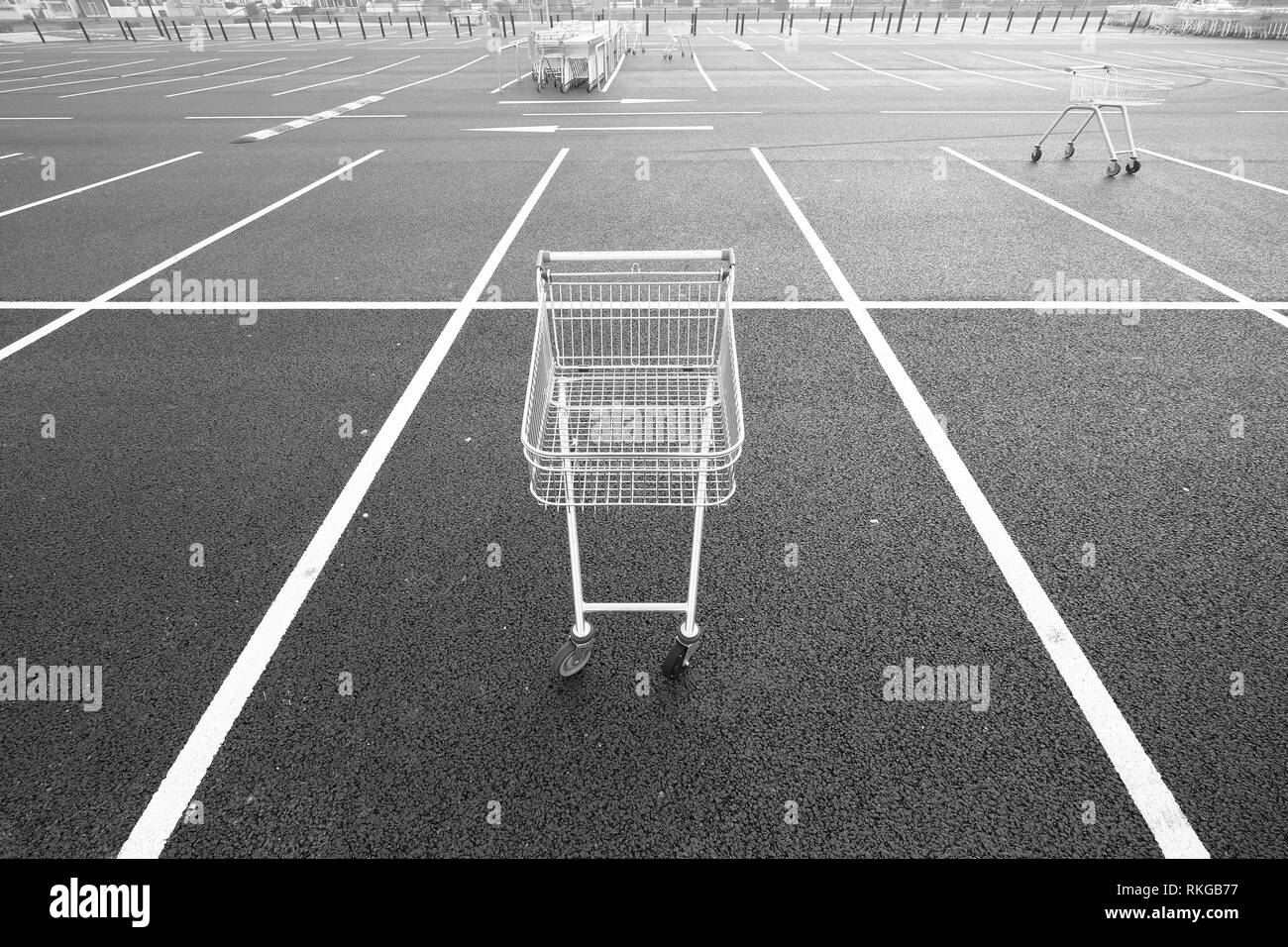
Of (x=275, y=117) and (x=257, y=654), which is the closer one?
(x=257, y=654)

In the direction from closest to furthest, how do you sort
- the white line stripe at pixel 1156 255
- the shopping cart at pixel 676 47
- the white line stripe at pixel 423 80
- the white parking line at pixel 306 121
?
the white line stripe at pixel 1156 255 < the white parking line at pixel 306 121 < the white line stripe at pixel 423 80 < the shopping cart at pixel 676 47

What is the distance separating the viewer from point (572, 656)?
2.37m

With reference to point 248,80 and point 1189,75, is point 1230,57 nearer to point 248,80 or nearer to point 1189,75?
point 1189,75

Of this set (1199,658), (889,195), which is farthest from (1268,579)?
(889,195)

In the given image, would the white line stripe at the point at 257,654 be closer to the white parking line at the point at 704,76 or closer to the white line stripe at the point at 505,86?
the white line stripe at the point at 505,86

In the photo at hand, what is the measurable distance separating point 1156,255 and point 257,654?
7482 mm

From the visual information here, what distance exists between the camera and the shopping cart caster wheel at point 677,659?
2.36 meters

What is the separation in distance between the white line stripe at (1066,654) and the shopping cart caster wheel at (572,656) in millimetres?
1802

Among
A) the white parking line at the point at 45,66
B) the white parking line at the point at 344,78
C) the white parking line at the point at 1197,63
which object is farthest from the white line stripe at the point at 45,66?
the white parking line at the point at 1197,63

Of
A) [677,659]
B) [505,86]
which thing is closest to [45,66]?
[505,86]

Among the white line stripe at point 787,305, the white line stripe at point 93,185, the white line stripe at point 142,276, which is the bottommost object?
the white line stripe at point 787,305

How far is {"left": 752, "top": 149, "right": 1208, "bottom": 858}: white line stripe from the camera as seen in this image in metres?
1.97

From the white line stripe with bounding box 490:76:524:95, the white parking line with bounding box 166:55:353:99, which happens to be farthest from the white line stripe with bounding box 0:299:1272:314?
the white parking line with bounding box 166:55:353:99

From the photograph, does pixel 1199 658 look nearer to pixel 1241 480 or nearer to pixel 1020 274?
pixel 1241 480
